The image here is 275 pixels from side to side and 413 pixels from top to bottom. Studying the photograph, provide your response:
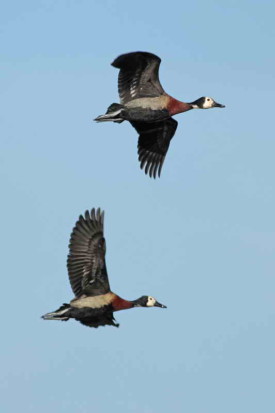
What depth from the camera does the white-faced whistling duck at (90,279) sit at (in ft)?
89.0

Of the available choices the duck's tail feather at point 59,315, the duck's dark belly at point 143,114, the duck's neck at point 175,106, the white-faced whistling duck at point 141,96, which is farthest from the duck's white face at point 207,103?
the duck's tail feather at point 59,315

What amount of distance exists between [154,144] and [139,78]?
2661 millimetres

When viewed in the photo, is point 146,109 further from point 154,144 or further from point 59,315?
point 59,315

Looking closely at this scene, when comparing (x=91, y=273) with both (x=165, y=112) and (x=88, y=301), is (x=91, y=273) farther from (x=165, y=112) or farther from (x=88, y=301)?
(x=165, y=112)

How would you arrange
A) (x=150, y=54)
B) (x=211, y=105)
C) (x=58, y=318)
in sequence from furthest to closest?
1. (x=211, y=105)
2. (x=150, y=54)
3. (x=58, y=318)

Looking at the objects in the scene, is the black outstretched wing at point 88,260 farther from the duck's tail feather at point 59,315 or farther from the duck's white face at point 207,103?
the duck's white face at point 207,103

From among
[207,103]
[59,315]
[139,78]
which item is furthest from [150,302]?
[207,103]

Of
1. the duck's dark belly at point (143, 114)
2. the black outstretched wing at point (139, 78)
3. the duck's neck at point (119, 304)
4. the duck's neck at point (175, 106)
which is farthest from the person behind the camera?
the duck's neck at point (175, 106)

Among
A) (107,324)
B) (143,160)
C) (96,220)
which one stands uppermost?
(143,160)

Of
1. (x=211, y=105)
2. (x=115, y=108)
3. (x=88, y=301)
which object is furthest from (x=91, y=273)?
(x=211, y=105)

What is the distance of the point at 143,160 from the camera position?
3150cm

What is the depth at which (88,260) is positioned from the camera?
27.5m

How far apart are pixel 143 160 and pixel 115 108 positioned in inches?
114

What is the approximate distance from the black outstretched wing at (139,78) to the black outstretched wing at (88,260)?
3.16 metres
